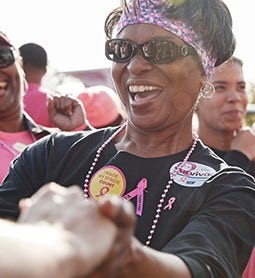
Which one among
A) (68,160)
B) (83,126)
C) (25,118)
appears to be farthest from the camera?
(83,126)

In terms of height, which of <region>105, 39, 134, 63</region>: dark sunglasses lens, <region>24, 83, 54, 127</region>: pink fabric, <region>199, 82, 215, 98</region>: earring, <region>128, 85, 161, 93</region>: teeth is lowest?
<region>24, 83, 54, 127</region>: pink fabric

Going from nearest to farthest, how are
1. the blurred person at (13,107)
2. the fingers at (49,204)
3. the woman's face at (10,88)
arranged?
the fingers at (49,204)
the blurred person at (13,107)
the woman's face at (10,88)

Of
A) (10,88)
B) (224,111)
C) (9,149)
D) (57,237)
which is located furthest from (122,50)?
(224,111)

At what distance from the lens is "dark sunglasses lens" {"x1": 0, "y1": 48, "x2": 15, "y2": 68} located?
4266mm

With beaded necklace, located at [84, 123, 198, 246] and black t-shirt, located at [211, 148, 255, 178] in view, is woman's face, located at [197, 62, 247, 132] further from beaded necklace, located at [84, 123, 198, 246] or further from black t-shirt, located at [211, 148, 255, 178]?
beaded necklace, located at [84, 123, 198, 246]

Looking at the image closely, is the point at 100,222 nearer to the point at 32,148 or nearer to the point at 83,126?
the point at 32,148

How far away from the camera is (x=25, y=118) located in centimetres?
436

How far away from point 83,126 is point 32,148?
7.93 feet

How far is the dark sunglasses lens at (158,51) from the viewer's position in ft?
8.07

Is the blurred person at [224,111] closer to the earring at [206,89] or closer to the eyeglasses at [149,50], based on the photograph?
the earring at [206,89]

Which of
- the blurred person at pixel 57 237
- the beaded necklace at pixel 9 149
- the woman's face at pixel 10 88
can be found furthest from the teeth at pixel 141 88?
the woman's face at pixel 10 88

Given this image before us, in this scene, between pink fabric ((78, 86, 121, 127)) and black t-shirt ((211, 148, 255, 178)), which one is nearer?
black t-shirt ((211, 148, 255, 178))

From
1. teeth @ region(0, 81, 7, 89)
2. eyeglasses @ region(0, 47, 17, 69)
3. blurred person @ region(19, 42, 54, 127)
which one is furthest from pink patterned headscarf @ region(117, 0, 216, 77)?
blurred person @ region(19, 42, 54, 127)

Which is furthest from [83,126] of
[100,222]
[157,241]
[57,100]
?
[100,222]
